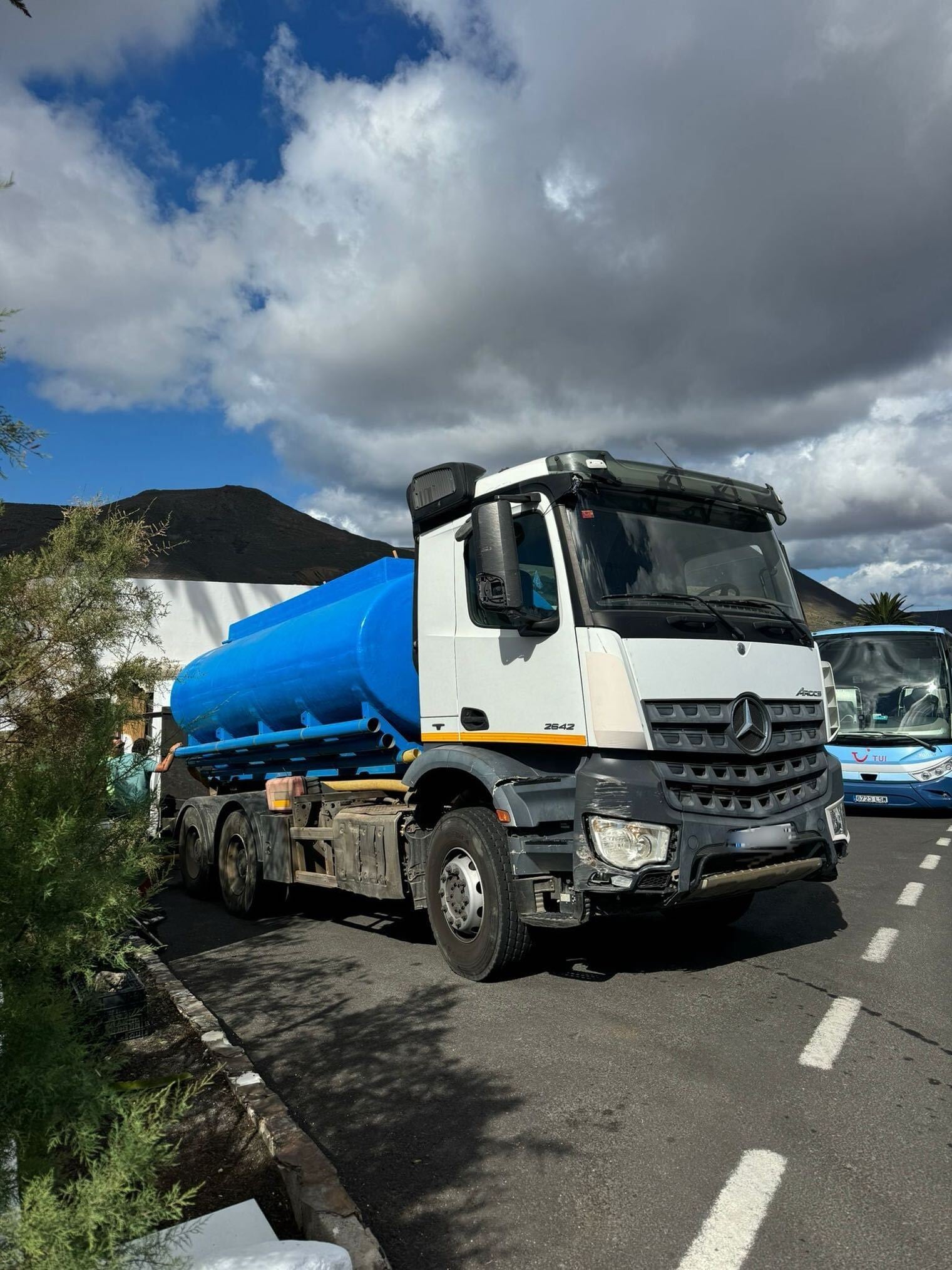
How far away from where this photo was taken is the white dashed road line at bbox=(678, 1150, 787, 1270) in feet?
8.34

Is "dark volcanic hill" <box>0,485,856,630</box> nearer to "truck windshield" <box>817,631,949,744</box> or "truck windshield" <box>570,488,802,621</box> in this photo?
"truck windshield" <box>817,631,949,744</box>

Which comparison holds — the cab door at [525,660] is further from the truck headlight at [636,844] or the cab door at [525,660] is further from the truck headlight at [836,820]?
the truck headlight at [836,820]

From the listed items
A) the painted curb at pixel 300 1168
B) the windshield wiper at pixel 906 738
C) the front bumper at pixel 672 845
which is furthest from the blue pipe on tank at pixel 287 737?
the windshield wiper at pixel 906 738

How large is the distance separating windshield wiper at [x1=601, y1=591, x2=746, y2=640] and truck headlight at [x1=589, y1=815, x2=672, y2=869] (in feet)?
3.99

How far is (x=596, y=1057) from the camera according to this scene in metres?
4.04

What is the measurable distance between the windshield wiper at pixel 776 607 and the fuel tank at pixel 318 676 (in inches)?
88.6

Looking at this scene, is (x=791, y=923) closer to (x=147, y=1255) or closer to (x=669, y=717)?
(x=669, y=717)

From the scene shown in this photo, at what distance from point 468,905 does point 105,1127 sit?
3.45 meters

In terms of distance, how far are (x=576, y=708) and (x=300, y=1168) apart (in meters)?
2.54

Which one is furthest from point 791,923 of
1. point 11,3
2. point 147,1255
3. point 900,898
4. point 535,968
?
point 11,3

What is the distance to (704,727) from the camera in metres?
4.73

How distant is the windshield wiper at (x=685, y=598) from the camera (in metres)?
4.85

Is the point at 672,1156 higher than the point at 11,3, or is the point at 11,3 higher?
the point at 11,3

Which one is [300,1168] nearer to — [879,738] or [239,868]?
[239,868]
